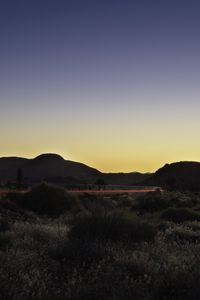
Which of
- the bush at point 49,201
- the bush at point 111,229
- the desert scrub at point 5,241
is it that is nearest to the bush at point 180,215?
the bush at point 49,201

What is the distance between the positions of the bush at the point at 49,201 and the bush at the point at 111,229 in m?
11.7

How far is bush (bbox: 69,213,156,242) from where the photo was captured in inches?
486

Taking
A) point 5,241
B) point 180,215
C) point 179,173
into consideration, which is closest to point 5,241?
point 5,241

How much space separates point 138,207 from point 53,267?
1987 cm

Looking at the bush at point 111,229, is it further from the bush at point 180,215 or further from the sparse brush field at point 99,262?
the bush at point 180,215

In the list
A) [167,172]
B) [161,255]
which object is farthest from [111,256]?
[167,172]

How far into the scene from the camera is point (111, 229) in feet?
41.6

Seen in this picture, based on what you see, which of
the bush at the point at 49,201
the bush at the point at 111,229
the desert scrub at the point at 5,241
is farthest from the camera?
the bush at the point at 49,201

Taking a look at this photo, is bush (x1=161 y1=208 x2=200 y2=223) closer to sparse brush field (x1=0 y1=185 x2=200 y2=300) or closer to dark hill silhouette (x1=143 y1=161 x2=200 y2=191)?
sparse brush field (x1=0 y1=185 x2=200 y2=300)

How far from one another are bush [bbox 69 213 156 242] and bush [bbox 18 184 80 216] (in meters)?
11.7

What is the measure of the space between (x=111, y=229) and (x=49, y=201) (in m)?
13.9

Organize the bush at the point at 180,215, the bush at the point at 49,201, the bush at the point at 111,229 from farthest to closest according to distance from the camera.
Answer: the bush at the point at 49,201, the bush at the point at 180,215, the bush at the point at 111,229

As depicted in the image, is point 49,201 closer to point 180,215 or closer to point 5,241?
point 180,215

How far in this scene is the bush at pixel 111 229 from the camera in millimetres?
12352
